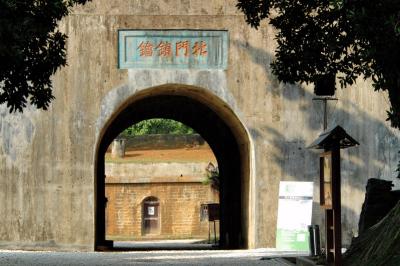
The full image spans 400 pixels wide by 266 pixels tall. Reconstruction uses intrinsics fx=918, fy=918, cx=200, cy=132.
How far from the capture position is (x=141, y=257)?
57.0 feet

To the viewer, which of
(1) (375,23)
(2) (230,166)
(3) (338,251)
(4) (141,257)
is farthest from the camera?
(2) (230,166)

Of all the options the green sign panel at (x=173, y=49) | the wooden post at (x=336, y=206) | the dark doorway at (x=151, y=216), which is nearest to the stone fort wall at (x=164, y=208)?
the dark doorway at (x=151, y=216)

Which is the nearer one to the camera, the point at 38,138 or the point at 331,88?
the point at 331,88

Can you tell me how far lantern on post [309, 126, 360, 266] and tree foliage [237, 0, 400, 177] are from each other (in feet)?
2.42

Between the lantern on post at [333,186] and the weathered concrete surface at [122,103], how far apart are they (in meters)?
6.50

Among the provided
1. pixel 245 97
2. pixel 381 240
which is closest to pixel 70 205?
pixel 245 97

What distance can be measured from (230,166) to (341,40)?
41.3 feet

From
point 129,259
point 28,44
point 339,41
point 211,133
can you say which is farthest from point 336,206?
point 211,133

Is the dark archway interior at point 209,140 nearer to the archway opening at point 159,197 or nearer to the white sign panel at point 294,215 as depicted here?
the white sign panel at point 294,215

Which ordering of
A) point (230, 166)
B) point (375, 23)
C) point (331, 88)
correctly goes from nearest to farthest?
point (375, 23) < point (331, 88) < point (230, 166)

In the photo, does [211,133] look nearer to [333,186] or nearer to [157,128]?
[333,186]

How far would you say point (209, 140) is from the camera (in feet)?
85.0

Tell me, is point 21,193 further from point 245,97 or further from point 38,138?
point 245,97

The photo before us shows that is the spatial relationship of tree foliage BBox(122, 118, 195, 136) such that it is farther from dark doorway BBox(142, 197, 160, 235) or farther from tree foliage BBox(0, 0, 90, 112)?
tree foliage BBox(0, 0, 90, 112)
